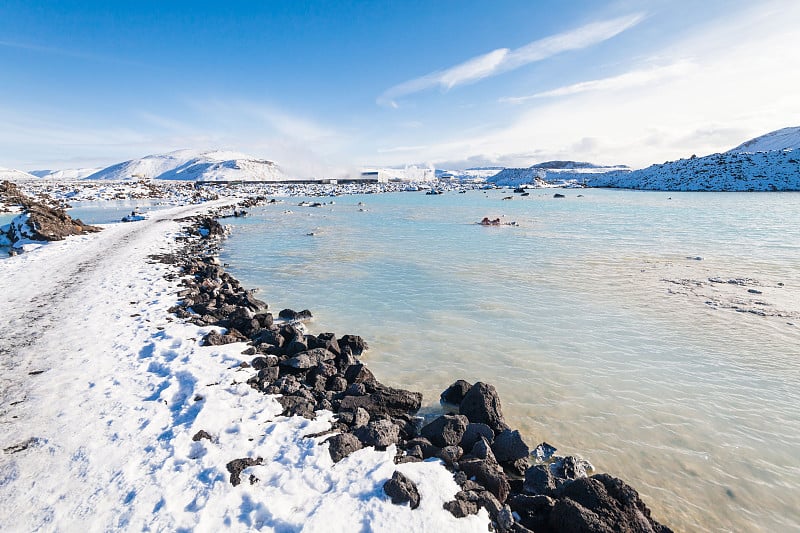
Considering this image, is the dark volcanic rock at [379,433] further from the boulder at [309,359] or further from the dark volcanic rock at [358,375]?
the boulder at [309,359]

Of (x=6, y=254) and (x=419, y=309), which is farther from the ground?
(x=6, y=254)

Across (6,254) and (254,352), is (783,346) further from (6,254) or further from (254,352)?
(6,254)

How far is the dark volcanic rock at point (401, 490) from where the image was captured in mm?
4250

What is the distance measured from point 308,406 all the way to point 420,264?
12.6m

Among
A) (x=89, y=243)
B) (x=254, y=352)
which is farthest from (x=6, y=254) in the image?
(x=254, y=352)

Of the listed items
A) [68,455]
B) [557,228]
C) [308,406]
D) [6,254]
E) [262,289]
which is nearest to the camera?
[68,455]

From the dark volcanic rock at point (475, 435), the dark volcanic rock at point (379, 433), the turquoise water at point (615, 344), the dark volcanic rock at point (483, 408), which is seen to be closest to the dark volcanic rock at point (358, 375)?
the turquoise water at point (615, 344)

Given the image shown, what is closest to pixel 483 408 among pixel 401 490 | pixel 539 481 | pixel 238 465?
pixel 539 481

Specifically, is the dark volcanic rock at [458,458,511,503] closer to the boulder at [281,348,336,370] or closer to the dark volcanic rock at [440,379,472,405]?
the dark volcanic rock at [440,379,472,405]

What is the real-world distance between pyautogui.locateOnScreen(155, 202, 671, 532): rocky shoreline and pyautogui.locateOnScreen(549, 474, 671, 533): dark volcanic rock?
0.03ft

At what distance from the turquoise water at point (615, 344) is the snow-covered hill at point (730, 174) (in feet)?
270

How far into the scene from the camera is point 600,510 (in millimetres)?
4176

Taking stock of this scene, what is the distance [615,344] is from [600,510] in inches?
237

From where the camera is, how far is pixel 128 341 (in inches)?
332
